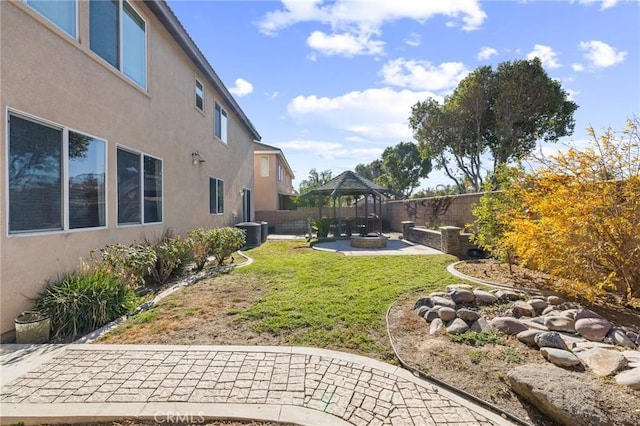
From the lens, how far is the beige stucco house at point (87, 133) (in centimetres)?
438

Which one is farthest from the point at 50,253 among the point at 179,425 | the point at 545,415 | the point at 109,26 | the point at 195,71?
the point at 195,71

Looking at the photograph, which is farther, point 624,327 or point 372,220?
point 372,220

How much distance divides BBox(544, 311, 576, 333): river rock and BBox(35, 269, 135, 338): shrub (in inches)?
264

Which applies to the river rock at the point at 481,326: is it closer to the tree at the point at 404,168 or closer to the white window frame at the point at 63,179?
the white window frame at the point at 63,179

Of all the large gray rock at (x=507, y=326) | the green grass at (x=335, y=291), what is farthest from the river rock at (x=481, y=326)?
the green grass at (x=335, y=291)

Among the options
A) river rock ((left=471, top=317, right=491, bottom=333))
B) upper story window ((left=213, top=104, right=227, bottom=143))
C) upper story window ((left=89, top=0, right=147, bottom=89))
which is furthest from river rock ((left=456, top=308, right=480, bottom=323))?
upper story window ((left=213, top=104, right=227, bottom=143))

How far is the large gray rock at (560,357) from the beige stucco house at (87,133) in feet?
23.1

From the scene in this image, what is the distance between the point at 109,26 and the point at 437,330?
8.64 meters

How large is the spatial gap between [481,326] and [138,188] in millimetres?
7811

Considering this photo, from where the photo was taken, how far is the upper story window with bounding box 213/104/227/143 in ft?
44.4

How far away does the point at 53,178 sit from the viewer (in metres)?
5.03

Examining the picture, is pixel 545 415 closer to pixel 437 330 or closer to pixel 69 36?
pixel 437 330

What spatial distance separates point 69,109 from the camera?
209 inches

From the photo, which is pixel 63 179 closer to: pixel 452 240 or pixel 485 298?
pixel 485 298
